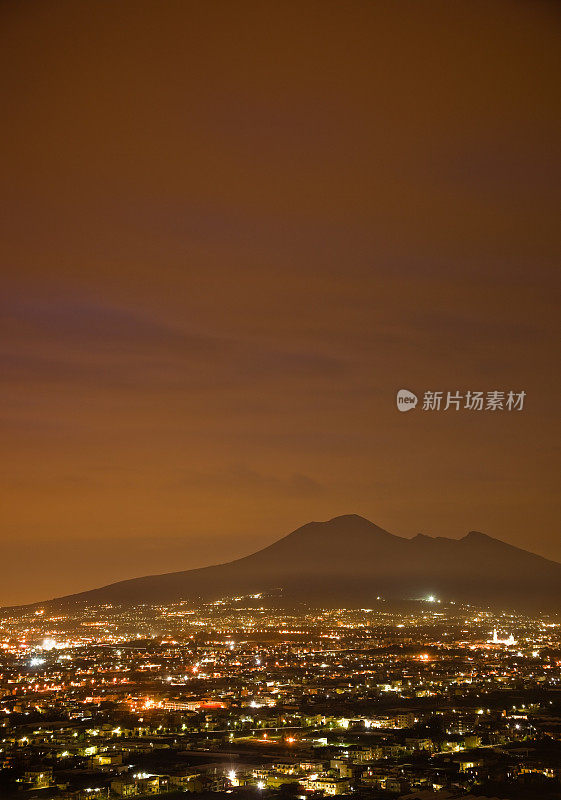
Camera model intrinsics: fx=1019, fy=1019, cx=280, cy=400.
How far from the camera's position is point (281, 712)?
917cm

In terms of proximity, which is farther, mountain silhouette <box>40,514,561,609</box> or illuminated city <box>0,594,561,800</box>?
mountain silhouette <box>40,514,561,609</box>

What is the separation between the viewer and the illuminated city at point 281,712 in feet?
21.0

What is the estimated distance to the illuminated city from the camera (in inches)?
251

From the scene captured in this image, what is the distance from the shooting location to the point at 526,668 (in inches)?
503

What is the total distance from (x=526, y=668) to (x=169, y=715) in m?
5.53

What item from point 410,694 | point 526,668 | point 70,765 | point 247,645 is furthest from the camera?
point 247,645

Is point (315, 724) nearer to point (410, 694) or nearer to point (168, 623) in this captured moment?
point (410, 694)

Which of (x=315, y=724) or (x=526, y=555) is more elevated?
(x=526, y=555)

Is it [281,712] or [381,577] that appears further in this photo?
[381,577]

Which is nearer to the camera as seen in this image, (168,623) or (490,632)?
(490,632)

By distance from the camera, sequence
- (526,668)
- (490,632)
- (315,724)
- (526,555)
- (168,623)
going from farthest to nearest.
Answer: (526,555)
(168,623)
(490,632)
(526,668)
(315,724)

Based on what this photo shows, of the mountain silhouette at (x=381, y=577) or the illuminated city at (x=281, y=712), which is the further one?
the mountain silhouette at (x=381, y=577)

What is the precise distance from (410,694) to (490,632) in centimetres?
901

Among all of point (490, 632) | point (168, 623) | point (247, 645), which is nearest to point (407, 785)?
point (247, 645)
